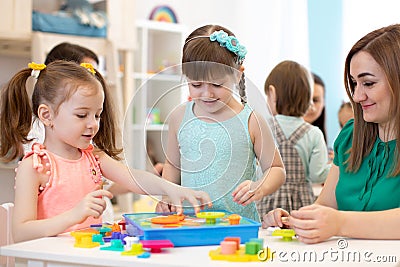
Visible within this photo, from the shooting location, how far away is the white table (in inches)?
37.0

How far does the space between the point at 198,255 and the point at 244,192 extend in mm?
267

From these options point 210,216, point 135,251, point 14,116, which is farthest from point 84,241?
point 14,116

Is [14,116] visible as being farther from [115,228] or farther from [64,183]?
[115,228]

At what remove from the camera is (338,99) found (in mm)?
4055

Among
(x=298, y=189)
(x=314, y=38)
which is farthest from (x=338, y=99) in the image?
(x=298, y=189)

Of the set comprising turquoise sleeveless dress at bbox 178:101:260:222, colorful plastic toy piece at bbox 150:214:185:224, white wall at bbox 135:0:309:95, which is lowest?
colorful plastic toy piece at bbox 150:214:185:224

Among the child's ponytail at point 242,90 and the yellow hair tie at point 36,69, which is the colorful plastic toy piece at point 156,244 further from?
the yellow hair tie at point 36,69

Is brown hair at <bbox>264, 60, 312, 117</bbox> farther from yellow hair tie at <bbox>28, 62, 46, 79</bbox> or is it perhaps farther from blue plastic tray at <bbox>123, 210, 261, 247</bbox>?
blue plastic tray at <bbox>123, 210, 261, 247</bbox>

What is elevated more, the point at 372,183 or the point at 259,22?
the point at 259,22

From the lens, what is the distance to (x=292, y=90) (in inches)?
94.1

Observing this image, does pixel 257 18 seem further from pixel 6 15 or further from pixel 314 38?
pixel 6 15

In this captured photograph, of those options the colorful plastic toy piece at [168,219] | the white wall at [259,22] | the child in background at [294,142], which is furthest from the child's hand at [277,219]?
the white wall at [259,22]

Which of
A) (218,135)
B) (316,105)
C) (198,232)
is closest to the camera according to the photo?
(198,232)

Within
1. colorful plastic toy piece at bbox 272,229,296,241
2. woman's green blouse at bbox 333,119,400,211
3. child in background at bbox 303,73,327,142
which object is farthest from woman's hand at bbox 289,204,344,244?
child in background at bbox 303,73,327,142
